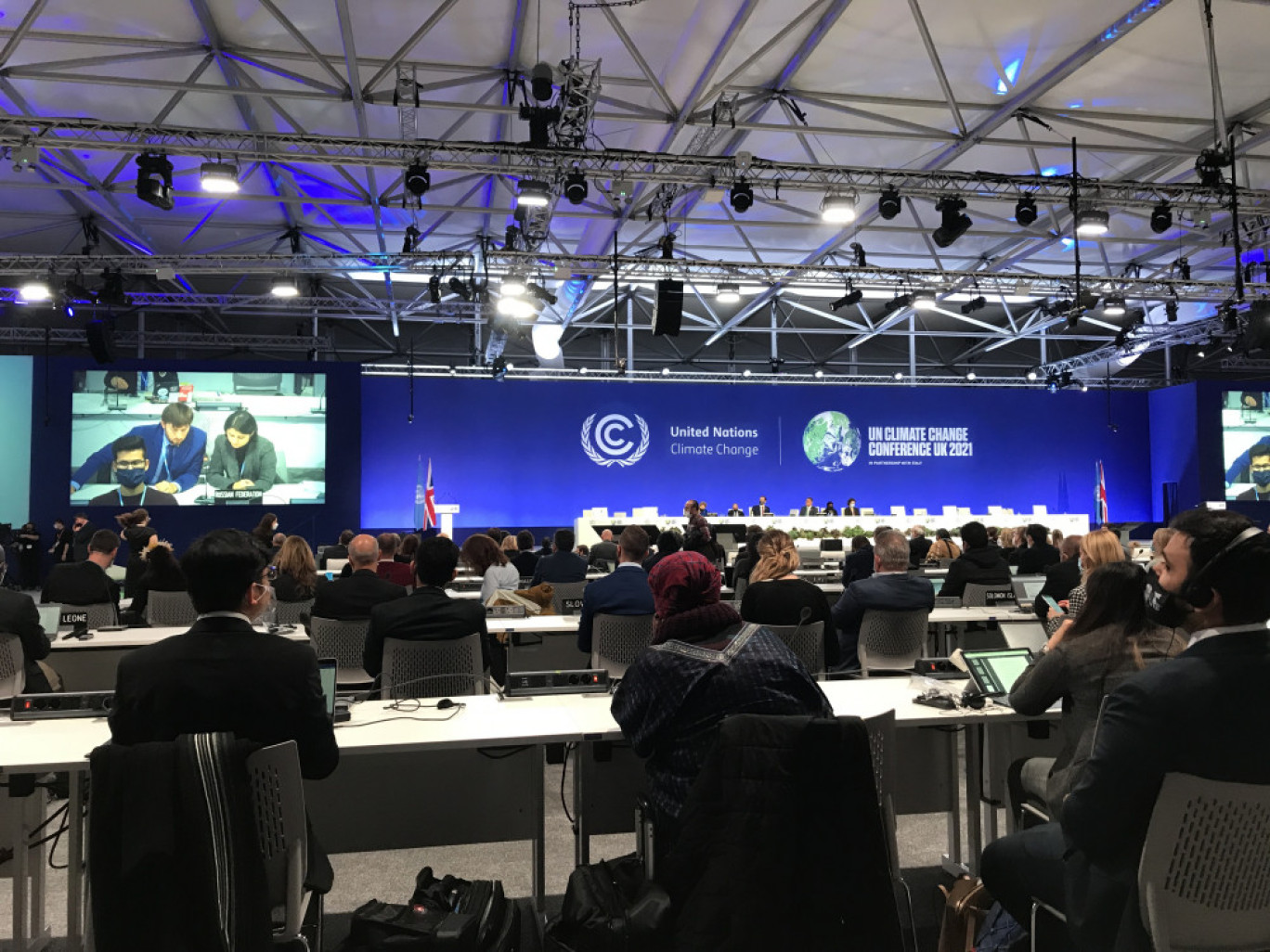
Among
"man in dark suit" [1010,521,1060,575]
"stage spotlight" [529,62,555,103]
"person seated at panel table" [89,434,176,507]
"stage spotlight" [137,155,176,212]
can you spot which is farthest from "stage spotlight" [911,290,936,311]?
"person seated at panel table" [89,434,176,507]

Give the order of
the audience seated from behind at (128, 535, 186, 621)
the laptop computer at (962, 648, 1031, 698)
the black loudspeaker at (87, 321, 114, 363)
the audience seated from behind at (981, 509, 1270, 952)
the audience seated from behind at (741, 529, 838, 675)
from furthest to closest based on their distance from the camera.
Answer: the black loudspeaker at (87, 321, 114, 363) → the audience seated from behind at (128, 535, 186, 621) → the audience seated from behind at (741, 529, 838, 675) → the laptop computer at (962, 648, 1031, 698) → the audience seated from behind at (981, 509, 1270, 952)

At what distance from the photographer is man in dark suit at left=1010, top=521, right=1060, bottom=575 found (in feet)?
25.7

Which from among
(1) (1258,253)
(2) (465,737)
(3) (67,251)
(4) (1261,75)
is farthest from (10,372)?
(1) (1258,253)

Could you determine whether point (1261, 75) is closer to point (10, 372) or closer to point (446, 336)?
point (446, 336)

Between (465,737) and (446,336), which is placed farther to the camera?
(446,336)

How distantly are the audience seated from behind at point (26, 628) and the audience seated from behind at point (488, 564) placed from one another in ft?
7.94

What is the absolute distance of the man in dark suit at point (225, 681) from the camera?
6.55 feet

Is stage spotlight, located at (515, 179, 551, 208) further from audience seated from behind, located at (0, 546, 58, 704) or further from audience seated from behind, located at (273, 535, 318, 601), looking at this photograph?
audience seated from behind, located at (0, 546, 58, 704)

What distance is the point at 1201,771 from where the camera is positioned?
176 cm

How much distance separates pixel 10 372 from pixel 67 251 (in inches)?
115

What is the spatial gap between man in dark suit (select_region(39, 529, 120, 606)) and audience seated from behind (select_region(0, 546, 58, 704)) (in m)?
2.11

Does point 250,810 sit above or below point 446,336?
below

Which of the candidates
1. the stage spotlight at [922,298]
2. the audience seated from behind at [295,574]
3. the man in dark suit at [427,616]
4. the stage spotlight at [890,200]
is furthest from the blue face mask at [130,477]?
the man in dark suit at [427,616]

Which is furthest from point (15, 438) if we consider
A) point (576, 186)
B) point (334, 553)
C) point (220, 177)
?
point (576, 186)
